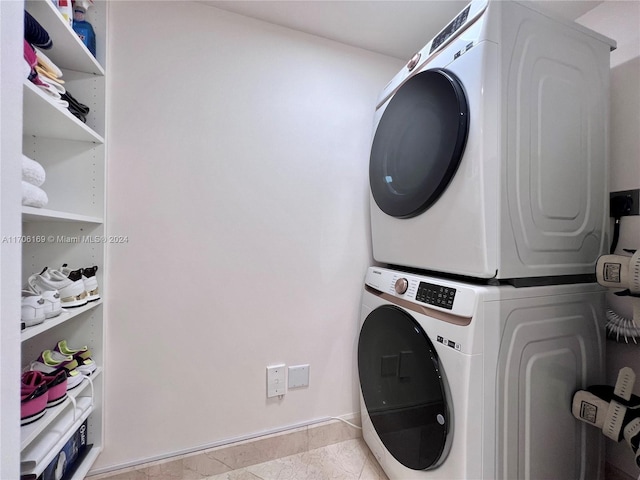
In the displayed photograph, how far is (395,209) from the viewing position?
3.44 feet

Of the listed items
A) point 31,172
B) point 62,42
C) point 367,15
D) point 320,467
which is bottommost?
point 320,467

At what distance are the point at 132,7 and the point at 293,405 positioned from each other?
1.93m

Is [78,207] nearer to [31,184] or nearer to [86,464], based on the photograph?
[31,184]

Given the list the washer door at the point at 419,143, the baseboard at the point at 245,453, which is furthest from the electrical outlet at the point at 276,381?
the washer door at the point at 419,143

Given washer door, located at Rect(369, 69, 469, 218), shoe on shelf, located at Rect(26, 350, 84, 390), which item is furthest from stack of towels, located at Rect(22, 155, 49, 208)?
washer door, located at Rect(369, 69, 469, 218)

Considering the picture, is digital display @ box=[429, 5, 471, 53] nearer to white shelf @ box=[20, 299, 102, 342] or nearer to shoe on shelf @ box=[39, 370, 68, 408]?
white shelf @ box=[20, 299, 102, 342]

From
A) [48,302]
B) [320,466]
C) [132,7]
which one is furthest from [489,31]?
[320,466]

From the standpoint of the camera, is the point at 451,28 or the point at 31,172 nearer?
the point at 31,172

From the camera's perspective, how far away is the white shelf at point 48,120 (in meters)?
0.69

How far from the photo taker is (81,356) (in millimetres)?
949

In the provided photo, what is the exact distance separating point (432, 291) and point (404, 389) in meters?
0.40

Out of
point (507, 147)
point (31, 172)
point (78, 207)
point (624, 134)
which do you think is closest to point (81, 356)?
point (78, 207)

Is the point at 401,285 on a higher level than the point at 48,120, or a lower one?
lower

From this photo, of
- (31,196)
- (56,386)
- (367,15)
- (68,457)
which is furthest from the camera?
(367,15)
